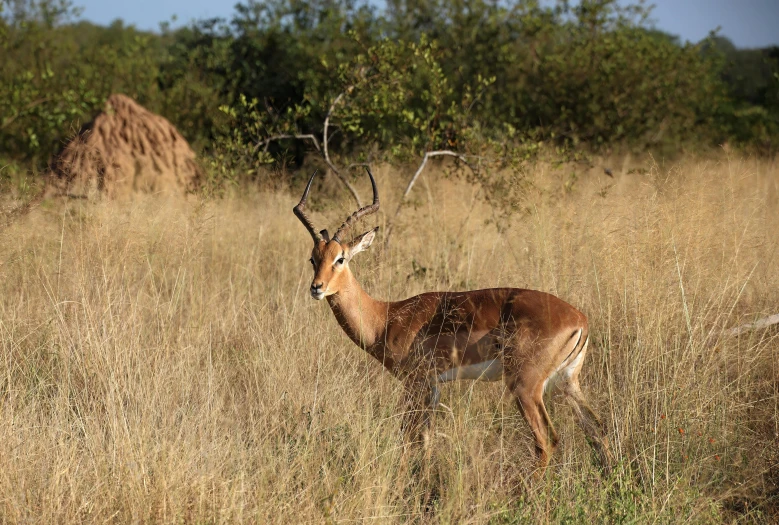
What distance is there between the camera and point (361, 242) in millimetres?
5242

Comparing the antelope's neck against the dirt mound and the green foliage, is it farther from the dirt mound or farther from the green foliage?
the green foliage

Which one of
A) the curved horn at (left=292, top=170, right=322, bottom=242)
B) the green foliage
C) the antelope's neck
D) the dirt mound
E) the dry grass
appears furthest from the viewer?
the green foliage

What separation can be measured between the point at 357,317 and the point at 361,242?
0.53 meters

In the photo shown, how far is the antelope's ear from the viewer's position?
17.0 ft

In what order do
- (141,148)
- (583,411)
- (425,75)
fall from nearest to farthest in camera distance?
(583,411) → (141,148) → (425,75)

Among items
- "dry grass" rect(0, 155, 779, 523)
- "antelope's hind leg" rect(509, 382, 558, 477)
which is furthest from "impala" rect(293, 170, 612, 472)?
"dry grass" rect(0, 155, 779, 523)

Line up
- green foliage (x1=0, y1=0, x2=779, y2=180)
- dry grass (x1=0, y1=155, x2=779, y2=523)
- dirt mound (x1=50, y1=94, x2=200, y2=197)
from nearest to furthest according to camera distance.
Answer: dry grass (x1=0, y1=155, x2=779, y2=523), dirt mound (x1=50, y1=94, x2=200, y2=197), green foliage (x1=0, y1=0, x2=779, y2=180)

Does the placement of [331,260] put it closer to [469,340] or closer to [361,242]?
[361,242]

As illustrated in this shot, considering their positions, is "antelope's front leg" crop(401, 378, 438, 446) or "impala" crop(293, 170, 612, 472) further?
"antelope's front leg" crop(401, 378, 438, 446)

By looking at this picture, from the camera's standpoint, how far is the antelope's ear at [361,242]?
517 cm

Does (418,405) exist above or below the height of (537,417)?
below

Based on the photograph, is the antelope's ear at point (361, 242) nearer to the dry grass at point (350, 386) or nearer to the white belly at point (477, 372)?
the dry grass at point (350, 386)

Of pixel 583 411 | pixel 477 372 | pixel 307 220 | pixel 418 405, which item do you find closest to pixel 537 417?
pixel 583 411

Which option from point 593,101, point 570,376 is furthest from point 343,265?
point 593,101
